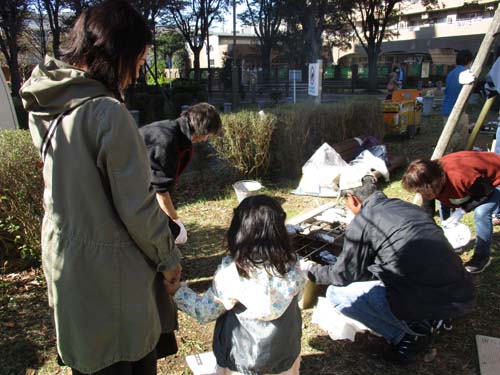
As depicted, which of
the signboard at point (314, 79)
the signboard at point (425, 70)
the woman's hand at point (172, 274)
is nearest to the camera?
the woman's hand at point (172, 274)

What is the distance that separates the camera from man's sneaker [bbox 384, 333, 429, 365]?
239cm

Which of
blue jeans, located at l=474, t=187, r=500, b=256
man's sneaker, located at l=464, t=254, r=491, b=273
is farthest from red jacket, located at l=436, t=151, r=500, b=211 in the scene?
man's sneaker, located at l=464, t=254, r=491, b=273

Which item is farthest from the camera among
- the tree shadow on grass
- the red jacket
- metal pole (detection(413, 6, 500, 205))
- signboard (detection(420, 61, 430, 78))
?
signboard (detection(420, 61, 430, 78))

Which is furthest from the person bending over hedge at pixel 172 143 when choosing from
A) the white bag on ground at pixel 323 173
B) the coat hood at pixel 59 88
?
the white bag on ground at pixel 323 173

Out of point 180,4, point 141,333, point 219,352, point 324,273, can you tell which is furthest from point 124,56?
point 180,4

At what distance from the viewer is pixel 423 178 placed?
2.71 m

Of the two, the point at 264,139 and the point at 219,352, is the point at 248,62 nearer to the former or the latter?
the point at 264,139

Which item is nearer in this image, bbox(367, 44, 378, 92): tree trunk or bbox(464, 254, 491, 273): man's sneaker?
bbox(464, 254, 491, 273): man's sneaker

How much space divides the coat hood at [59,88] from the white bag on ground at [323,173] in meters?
4.69

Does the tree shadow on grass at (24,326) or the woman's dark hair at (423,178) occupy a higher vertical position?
the woman's dark hair at (423,178)

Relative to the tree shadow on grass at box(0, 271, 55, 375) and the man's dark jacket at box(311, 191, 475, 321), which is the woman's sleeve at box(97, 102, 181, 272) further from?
the tree shadow on grass at box(0, 271, 55, 375)

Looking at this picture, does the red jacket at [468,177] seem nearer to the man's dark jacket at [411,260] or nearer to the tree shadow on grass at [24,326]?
the man's dark jacket at [411,260]

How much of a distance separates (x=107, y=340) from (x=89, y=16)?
984mm

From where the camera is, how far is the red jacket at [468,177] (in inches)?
118
